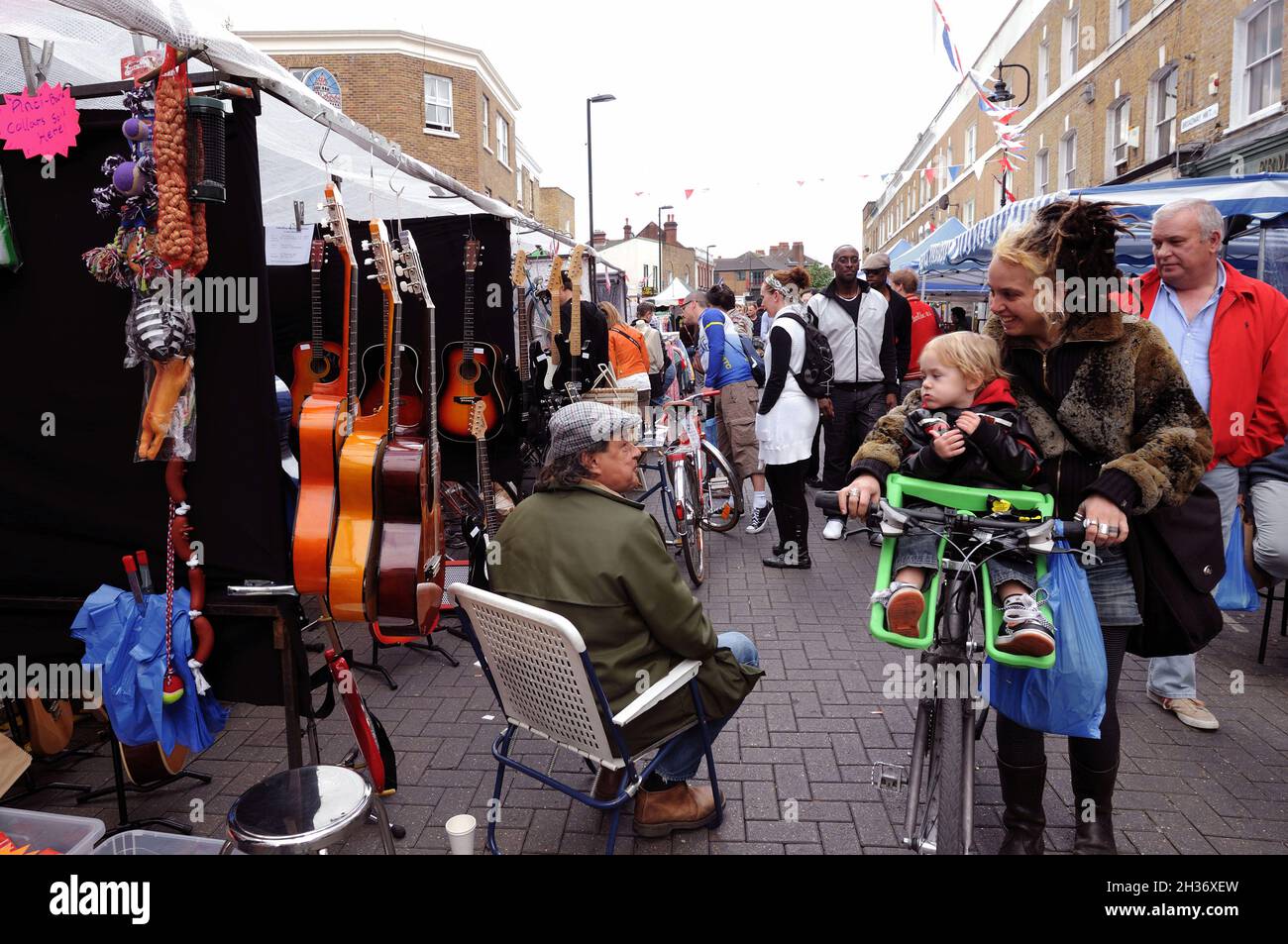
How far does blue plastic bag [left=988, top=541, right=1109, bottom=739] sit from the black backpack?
162 inches

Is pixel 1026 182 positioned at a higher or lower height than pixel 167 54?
higher

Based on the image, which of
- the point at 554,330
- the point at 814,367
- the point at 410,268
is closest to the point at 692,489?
the point at 814,367

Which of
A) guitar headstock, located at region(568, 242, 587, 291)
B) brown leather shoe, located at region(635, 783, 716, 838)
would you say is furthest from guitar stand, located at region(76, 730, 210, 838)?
guitar headstock, located at region(568, 242, 587, 291)

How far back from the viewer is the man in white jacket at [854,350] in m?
6.68

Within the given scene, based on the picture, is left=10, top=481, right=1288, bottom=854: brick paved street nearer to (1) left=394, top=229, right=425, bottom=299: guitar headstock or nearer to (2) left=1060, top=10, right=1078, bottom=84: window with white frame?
(1) left=394, top=229, right=425, bottom=299: guitar headstock

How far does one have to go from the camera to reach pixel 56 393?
9.14 ft

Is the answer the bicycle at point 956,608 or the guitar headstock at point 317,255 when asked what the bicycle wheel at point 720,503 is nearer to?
the guitar headstock at point 317,255

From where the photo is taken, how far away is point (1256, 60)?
1148 cm

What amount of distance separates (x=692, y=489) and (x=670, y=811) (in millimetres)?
3605

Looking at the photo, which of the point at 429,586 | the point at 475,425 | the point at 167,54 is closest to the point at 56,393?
the point at 167,54

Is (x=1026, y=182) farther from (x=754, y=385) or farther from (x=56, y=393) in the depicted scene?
(x=56, y=393)

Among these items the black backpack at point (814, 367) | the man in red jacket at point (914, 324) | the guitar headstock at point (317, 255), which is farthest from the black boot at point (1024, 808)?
the man in red jacket at point (914, 324)

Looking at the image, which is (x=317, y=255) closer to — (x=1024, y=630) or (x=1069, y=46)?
(x=1024, y=630)

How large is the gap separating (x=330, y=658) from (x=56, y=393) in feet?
4.19
